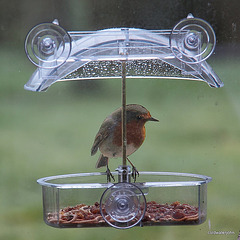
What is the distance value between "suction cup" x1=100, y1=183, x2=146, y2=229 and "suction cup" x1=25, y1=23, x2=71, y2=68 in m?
0.35

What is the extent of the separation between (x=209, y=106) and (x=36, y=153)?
90 cm

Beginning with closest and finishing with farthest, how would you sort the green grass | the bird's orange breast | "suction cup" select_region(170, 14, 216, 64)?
"suction cup" select_region(170, 14, 216, 64) < the bird's orange breast < the green grass

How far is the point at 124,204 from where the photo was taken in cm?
139

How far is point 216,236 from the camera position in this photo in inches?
109

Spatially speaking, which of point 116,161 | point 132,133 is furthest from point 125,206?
point 116,161

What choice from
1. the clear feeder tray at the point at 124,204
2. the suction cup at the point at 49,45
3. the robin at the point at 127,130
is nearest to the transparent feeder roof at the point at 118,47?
the suction cup at the point at 49,45

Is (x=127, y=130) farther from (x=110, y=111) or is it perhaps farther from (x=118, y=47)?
(x=110, y=111)

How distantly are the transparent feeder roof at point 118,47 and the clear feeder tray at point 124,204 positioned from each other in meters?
0.28

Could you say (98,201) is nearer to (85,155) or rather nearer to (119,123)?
(119,123)

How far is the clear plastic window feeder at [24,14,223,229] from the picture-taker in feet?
4.34

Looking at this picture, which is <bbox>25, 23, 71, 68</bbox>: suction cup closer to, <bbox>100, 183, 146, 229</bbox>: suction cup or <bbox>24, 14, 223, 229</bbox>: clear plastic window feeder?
<bbox>24, 14, 223, 229</bbox>: clear plastic window feeder

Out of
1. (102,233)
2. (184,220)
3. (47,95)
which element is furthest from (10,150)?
(184,220)

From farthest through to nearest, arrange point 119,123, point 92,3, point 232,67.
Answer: point 92,3 → point 232,67 → point 119,123

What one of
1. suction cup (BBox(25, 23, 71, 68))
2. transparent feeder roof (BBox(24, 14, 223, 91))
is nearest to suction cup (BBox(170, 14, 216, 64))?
transparent feeder roof (BBox(24, 14, 223, 91))
